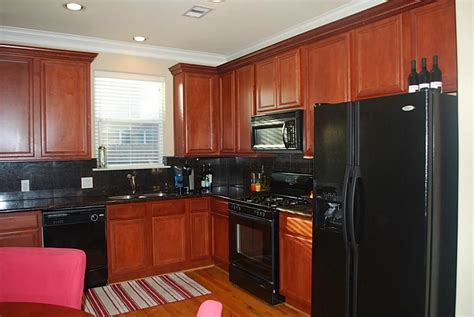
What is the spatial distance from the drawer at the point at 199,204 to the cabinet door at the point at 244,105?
0.70m

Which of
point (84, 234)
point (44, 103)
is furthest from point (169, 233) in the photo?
point (44, 103)

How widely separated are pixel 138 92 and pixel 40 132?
128cm

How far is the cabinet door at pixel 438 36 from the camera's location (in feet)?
7.52

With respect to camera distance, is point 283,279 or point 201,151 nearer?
point 283,279

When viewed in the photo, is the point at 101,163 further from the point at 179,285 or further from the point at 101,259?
the point at 179,285

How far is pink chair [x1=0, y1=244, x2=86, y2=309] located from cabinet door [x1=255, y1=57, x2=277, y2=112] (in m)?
2.59

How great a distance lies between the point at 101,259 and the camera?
150 inches

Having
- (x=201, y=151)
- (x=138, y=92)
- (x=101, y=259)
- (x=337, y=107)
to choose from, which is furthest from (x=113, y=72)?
(x=337, y=107)

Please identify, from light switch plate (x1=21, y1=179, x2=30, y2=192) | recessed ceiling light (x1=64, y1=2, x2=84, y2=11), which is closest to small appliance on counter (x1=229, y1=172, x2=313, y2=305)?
light switch plate (x1=21, y1=179, x2=30, y2=192)

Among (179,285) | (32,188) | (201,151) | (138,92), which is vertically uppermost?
(138,92)

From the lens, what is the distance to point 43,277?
5.62 ft

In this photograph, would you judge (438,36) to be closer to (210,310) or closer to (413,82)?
(413,82)

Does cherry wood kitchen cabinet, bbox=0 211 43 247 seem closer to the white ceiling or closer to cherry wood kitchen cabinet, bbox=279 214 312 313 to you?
the white ceiling

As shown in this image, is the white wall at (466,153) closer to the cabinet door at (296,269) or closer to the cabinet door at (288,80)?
the cabinet door at (296,269)
